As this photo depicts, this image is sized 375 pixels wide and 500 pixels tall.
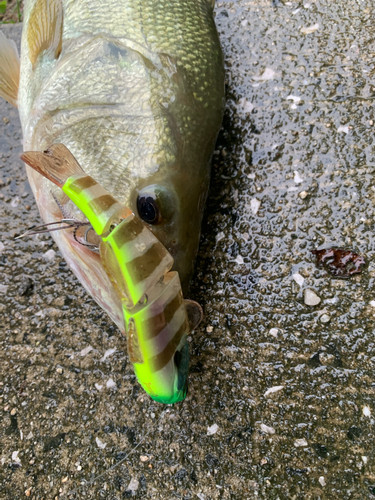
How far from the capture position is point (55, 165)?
4.81ft

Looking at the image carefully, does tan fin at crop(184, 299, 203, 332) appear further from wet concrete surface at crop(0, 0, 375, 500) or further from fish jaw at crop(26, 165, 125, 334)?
wet concrete surface at crop(0, 0, 375, 500)

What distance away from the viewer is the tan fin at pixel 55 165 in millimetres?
1455

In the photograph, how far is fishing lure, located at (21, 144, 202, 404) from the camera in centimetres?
126

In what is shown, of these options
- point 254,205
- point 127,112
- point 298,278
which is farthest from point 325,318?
point 127,112

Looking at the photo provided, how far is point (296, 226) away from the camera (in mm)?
2375

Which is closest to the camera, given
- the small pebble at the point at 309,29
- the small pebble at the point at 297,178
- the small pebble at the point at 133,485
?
the small pebble at the point at 133,485

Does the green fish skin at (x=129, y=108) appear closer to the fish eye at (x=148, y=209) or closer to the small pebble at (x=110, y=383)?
the fish eye at (x=148, y=209)

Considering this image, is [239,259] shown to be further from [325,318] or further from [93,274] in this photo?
[93,274]

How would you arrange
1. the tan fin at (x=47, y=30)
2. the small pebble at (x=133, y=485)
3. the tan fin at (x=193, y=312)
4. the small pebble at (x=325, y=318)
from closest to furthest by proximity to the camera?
the tan fin at (x=193, y=312), the small pebble at (x=133, y=485), the tan fin at (x=47, y=30), the small pebble at (x=325, y=318)

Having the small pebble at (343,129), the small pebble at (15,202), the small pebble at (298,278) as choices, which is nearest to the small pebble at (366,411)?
the small pebble at (298,278)

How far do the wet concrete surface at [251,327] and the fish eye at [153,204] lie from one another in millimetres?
696

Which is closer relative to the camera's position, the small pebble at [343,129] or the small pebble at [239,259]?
the small pebble at [239,259]

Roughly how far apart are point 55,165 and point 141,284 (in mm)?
635

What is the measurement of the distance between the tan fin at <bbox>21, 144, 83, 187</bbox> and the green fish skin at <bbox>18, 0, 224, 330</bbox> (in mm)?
239
